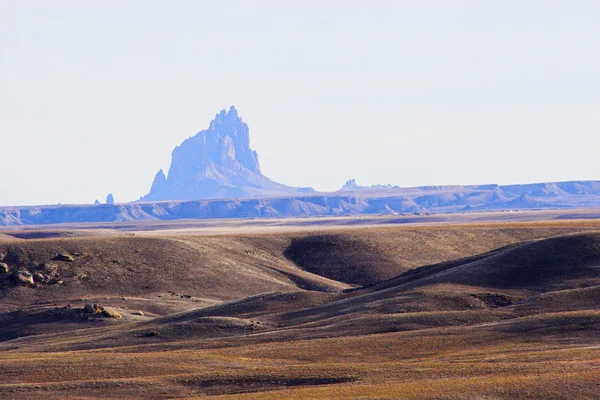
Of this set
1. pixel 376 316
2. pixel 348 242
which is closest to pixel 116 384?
pixel 376 316

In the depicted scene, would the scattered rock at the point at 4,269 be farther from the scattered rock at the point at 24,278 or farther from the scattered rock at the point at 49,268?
the scattered rock at the point at 49,268

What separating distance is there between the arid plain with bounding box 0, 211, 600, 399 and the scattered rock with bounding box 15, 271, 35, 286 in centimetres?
21

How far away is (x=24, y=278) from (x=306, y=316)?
42538 mm

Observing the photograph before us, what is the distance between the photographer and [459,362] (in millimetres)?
48844

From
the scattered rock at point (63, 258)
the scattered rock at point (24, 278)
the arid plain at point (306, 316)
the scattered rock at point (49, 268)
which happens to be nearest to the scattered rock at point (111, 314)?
the arid plain at point (306, 316)

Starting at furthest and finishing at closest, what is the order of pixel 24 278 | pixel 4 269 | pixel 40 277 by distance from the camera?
1. pixel 4 269
2. pixel 40 277
3. pixel 24 278

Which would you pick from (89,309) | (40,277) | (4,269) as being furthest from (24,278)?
(89,309)

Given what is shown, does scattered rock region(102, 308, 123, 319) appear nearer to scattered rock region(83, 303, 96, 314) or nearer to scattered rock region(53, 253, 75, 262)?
scattered rock region(83, 303, 96, 314)

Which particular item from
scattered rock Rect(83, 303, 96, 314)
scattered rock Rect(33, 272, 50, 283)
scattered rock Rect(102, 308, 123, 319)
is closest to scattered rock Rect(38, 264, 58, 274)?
scattered rock Rect(33, 272, 50, 283)

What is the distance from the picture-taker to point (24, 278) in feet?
353

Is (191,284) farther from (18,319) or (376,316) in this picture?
(376,316)

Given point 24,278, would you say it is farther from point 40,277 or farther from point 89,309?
point 89,309

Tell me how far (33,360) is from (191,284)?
55.3 metres

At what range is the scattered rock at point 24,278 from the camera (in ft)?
352
